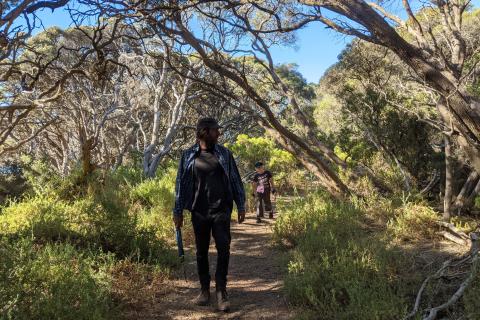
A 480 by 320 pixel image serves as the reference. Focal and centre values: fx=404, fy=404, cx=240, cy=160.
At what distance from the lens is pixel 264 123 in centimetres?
913

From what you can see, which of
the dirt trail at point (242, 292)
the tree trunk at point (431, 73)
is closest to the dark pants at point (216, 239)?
the dirt trail at point (242, 292)

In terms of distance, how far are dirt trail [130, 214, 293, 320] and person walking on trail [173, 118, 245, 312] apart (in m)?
Result: 0.20

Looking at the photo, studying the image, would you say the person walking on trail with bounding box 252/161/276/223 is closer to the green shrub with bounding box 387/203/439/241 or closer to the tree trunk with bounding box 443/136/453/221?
the green shrub with bounding box 387/203/439/241

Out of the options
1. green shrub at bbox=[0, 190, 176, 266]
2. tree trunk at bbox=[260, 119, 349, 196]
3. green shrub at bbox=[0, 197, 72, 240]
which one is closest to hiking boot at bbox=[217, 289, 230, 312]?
green shrub at bbox=[0, 190, 176, 266]

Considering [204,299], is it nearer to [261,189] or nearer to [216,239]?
[216,239]

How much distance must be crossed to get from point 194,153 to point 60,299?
184 cm

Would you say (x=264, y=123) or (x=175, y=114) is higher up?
(x=175, y=114)

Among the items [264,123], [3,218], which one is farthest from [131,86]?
[3,218]

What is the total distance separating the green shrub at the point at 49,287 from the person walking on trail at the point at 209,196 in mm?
1058

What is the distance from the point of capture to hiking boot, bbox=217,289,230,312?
13.4ft

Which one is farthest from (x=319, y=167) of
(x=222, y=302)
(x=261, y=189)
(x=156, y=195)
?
(x=222, y=302)

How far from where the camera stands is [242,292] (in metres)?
4.90

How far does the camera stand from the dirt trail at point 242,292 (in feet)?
13.5

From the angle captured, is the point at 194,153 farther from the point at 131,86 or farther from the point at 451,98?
the point at 131,86
